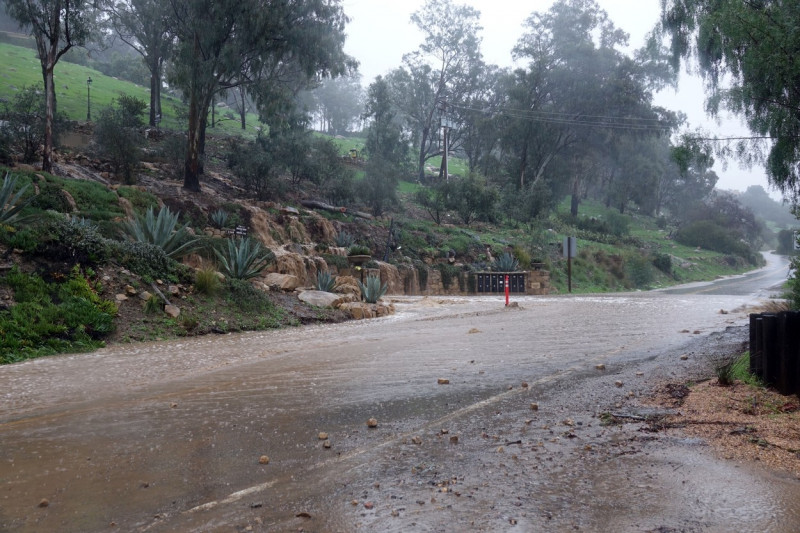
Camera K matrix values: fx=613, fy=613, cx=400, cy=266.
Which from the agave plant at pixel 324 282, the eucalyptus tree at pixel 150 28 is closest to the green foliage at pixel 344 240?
the agave plant at pixel 324 282

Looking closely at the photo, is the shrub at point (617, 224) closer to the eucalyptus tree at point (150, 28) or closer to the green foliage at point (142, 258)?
the eucalyptus tree at point (150, 28)

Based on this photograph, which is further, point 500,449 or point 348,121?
point 348,121

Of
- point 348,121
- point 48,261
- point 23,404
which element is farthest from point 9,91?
point 348,121

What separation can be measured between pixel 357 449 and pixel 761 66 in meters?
9.06

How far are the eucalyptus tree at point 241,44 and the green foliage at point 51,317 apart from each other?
15.4 metres

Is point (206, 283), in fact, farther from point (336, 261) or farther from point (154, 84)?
point (154, 84)

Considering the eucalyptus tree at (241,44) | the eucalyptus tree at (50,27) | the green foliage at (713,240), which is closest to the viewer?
the eucalyptus tree at (50,27)

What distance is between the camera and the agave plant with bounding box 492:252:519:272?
3044cm

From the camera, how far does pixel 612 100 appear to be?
52.5m

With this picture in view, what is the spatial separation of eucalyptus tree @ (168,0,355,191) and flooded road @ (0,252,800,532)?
18.9 m

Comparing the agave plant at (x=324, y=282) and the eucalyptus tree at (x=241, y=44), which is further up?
the eucalyptus tree at (x=241, y=44)

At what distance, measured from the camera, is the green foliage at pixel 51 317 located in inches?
366

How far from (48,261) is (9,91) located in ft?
118

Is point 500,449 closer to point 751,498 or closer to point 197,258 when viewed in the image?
point 751,498
